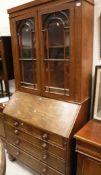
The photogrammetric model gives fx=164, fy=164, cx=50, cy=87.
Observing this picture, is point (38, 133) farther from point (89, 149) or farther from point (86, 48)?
point (86, 48)

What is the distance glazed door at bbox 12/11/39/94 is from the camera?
5.60 feet

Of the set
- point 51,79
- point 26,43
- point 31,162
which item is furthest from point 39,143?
point 26,43

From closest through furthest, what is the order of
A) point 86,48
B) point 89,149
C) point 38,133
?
point 89,149 < point 86,48 < point 38,133

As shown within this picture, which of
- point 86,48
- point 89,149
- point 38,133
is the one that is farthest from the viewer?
point 38,133

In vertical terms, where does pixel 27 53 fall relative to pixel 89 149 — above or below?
above

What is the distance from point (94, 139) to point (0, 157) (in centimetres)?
74

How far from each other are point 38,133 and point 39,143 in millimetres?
111

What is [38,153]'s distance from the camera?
1.74 meters

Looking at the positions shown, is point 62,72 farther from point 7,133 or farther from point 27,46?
point 7,133

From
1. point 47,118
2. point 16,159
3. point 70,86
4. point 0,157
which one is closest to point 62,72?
point 70,86

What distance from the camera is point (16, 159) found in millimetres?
2168

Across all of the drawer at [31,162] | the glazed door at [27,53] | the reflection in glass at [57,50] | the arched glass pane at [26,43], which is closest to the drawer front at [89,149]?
the drawer at [31,162]

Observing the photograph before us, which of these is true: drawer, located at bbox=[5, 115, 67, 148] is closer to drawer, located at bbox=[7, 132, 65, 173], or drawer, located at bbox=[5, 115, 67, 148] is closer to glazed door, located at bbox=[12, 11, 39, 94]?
drawer, located at bbox=[7, 132, 65, 173]

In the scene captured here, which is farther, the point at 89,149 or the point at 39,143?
the point at 39,143
